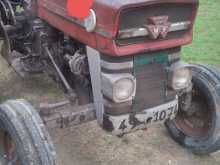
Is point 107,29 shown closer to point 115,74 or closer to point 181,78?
point 115,74

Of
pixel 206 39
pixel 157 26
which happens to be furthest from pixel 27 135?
pixel 206 39

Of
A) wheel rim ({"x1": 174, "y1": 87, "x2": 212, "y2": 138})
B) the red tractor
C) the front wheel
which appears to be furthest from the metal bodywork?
wheel rim ({"x1": 174, "y1": 87, "x2": 212, "y2": 138})

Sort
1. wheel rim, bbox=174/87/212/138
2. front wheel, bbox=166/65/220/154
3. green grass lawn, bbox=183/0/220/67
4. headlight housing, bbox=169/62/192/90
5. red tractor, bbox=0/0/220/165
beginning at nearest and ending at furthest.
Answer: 1. red tractor, bbox=0/0/220/165
2. headlight housing, bbox=169/62/192/90
3. front wheel, bbox=166/65/220/154
4. wheel rim, bbox=174/87/212/138
5. green grass lawn, bbox=183/0/220/67

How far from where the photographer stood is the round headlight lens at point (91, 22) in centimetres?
304

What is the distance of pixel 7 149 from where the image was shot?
3277mm

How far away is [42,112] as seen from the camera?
10.9 ft

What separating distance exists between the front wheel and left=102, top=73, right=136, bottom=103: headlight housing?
907 mm

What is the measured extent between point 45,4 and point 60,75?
589 millimetres

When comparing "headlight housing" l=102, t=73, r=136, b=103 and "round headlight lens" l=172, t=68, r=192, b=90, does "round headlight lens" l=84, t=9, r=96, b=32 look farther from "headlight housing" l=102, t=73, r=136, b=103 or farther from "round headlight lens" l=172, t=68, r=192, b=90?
"round headlight lens" l=172, t=68, r=192, b=90

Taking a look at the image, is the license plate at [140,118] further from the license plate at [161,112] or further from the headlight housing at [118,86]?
the headlight housing at [118,86]

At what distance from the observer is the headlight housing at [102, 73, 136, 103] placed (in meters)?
3.04

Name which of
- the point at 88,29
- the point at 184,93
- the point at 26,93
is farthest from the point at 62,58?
the point at 26,93

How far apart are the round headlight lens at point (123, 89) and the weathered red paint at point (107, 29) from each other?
0.19m

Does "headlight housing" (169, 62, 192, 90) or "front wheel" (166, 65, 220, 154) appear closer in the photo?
"headlight housing" (169, 62, 192, 90)
